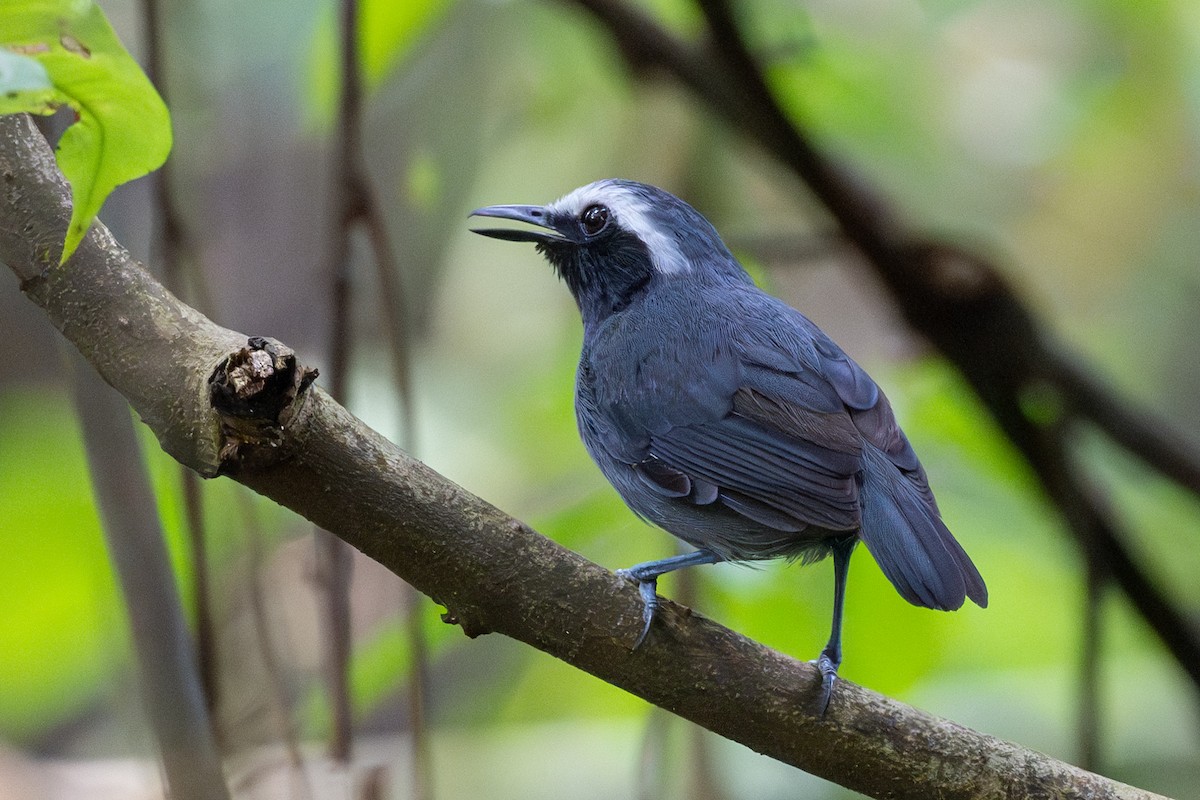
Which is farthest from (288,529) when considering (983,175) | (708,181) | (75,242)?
(983,175)

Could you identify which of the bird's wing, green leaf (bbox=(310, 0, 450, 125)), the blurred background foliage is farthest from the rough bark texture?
green leaf (bbox=(310, 0, 450, 125))

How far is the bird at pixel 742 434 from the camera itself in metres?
2.37

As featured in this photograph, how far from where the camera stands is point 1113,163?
5.31 meters

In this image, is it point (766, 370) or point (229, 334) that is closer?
point (229, 334)

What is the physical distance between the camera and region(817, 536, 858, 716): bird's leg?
207 cm

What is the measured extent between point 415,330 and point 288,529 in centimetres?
111

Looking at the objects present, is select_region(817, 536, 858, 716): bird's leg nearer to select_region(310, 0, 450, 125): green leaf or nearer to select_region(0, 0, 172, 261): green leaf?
select_region(0, 0, 172, 261): green leaf

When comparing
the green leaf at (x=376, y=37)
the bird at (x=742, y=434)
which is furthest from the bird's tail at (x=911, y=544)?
the green leaf at (x=376, y=37)

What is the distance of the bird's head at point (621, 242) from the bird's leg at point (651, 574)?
30.8 inches

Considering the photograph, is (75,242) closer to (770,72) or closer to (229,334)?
(229,334)

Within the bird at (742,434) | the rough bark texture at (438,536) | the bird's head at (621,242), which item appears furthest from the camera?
the bird's head at (621,242)

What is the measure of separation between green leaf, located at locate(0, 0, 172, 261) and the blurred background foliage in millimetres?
1196

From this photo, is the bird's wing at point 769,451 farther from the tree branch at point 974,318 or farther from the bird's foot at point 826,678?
the tree branch at point 974,318

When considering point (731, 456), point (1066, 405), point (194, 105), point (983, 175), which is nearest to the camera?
point (731, 456)
